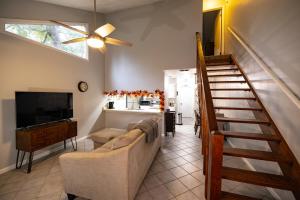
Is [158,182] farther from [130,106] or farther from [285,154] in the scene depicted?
[130,106]

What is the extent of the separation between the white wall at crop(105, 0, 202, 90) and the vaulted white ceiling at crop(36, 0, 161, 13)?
9.4 inches

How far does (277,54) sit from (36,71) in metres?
4.64

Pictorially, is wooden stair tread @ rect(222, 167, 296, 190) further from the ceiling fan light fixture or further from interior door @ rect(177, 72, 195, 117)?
interior door @ rect(177, 72, 195, 117)

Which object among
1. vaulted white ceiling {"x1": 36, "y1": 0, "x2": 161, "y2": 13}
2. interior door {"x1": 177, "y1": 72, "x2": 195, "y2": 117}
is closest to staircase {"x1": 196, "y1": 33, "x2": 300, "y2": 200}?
vaulted white ceiling {"x1": 36, "y1": 0, "x2": 161, "y2": 13}

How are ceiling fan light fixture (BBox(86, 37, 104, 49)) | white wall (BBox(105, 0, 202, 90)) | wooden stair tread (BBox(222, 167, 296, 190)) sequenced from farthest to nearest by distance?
white wall (BBox(105, 0, 202, 90)) < ceiling fan light fixture (BBox(86, 37, 104, 49)) < wooden stair tread (BBox(222, 167, 296, 190))

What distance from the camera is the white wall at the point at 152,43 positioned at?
16.2 ft

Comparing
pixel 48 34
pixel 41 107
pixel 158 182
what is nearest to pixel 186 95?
pixel 158 182

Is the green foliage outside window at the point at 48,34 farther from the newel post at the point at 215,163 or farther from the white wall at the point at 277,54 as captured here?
the white wall at the point at 277,54

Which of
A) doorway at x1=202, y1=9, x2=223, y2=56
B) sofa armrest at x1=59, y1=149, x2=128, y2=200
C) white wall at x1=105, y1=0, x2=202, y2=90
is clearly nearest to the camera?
sofa armrest at x1=59, y1=149, x2=128, y2=200

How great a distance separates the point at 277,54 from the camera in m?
2.16

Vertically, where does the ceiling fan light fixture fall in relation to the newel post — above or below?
above

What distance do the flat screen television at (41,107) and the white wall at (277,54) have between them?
428 centimetres

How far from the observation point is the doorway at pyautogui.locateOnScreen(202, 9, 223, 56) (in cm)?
593

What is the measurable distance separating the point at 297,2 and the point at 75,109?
508 centimetres
